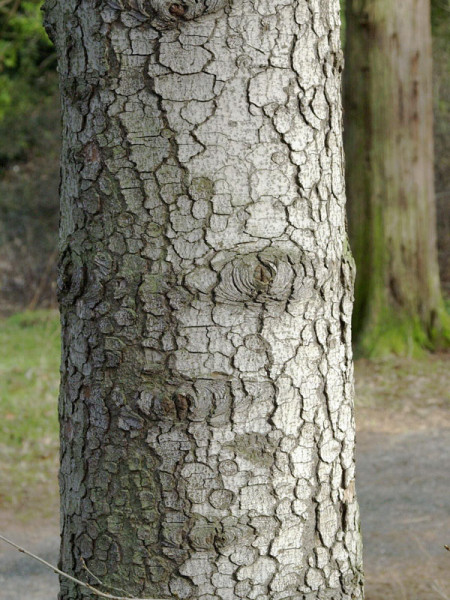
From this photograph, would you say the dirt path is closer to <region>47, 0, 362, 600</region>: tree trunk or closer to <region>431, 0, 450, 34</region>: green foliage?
<region>47, 0, 362, 600</region>: tree trunk

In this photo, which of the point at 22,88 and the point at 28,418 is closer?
the point at 28,418

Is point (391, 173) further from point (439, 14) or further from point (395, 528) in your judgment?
point (439, 14)

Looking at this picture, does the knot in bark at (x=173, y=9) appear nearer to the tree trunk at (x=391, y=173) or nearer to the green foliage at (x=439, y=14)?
the tree trunk at (x=391, y=173)

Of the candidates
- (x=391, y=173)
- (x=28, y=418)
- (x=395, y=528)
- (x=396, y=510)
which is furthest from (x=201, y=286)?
(x=391, y=173)

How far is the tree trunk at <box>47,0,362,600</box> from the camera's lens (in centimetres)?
159

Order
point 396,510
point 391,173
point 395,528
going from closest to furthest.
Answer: point 395,528 → point 396,510 → point 391,173

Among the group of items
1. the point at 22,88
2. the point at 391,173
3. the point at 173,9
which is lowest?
the point at 173,9

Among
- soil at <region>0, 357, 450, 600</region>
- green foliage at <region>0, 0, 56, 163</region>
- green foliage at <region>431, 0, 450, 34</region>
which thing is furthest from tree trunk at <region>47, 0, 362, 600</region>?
green foliage at <region>0, 0, 56, 163</region>

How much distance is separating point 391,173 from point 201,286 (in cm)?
642

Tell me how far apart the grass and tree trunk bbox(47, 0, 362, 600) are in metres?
3.48

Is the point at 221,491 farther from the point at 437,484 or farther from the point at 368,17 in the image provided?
the point at 368,17

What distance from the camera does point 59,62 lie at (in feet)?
Answer: 5.78

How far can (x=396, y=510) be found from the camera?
4.43 metres

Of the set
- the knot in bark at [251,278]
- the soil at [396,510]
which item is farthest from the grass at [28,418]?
the knot in bark at [251,278]
